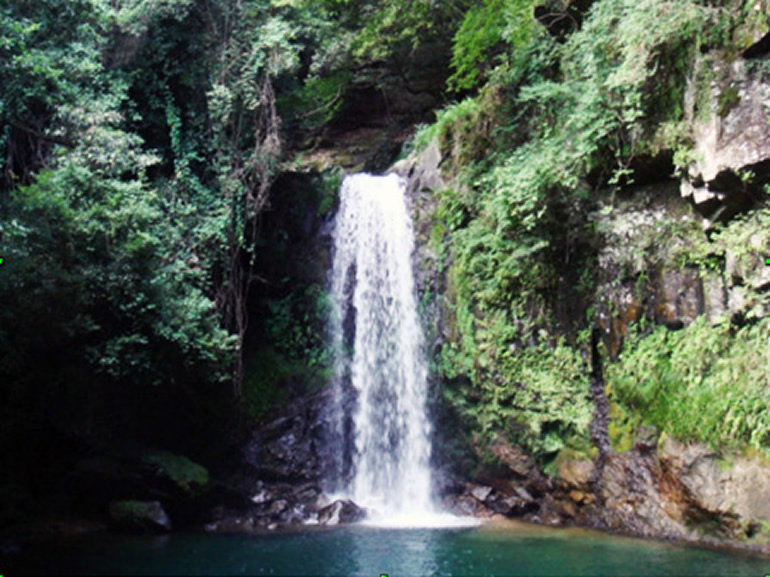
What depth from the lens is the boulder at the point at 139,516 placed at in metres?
7.66

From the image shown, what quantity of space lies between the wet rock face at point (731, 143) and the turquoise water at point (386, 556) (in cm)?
366

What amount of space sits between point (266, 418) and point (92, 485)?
2.77 m

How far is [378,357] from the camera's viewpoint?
10.4 meters

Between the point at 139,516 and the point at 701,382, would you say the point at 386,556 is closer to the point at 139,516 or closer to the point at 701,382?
the point at 139,516

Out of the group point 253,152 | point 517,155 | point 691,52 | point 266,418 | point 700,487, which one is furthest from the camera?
point 253,152

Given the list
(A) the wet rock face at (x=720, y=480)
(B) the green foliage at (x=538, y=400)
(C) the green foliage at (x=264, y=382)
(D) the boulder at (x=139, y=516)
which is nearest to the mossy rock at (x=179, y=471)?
(D) the boulder at (x=139, y=516)

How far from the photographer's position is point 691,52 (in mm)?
Answer: 7668

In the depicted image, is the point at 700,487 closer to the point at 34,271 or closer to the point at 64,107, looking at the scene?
the point at 34,271

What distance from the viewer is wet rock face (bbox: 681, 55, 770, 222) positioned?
6.80 m

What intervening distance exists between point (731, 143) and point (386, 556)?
5504mm

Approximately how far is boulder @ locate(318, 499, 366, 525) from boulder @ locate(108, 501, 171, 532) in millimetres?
1930

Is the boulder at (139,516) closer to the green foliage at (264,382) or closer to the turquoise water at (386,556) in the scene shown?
the turquoise water at (386,556)

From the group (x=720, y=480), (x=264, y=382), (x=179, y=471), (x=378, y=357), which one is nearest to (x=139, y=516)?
(x=179, y=471)

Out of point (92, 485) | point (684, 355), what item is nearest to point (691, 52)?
point (684, 355)
